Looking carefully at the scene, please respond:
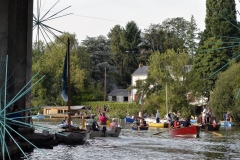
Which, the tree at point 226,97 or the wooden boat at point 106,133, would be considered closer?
the wooden boat at point 106,133

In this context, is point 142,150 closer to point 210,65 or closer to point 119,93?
point 210,65

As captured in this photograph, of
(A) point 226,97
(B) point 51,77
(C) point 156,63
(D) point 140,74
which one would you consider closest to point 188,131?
(A) point 226,97

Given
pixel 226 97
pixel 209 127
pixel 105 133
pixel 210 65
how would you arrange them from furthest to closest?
pixel 210 65
pixel 226 97
pixel 209 127
pixel 105 133

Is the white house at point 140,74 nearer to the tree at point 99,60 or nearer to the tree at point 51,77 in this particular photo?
the tree at point 99,60

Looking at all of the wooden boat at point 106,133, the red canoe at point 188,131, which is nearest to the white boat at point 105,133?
the wooden boat at point 106,133

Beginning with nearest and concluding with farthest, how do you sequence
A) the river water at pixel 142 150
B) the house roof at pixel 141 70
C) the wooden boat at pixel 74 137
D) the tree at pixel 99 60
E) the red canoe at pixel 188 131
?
the river water at pixel 142 150
the wooden boat at pixel 74 137
the red canoe at pixel 188 131
the house roof at pixel 141 70
the tree at pixel 99 60

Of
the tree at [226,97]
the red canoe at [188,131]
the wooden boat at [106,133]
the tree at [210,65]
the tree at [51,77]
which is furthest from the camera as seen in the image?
the tree at [51,77]

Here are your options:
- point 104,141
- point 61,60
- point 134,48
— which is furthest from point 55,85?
point 104,141

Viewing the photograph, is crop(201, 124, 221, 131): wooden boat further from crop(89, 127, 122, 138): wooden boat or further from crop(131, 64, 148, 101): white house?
crop(131, 64, 148, 101): white house

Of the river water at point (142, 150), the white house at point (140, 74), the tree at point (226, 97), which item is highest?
the white house at point (140, 74)

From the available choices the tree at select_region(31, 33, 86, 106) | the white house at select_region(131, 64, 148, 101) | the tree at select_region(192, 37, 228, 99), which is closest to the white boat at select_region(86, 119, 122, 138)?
the tree at select_region(192, 37, 228, 99)

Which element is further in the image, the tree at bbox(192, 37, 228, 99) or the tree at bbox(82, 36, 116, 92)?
the tree at bbox(82, 36, 116, 92)

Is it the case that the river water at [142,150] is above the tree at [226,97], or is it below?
below

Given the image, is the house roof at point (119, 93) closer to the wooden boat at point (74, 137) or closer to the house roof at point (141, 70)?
the house roof at point (141, 70)
